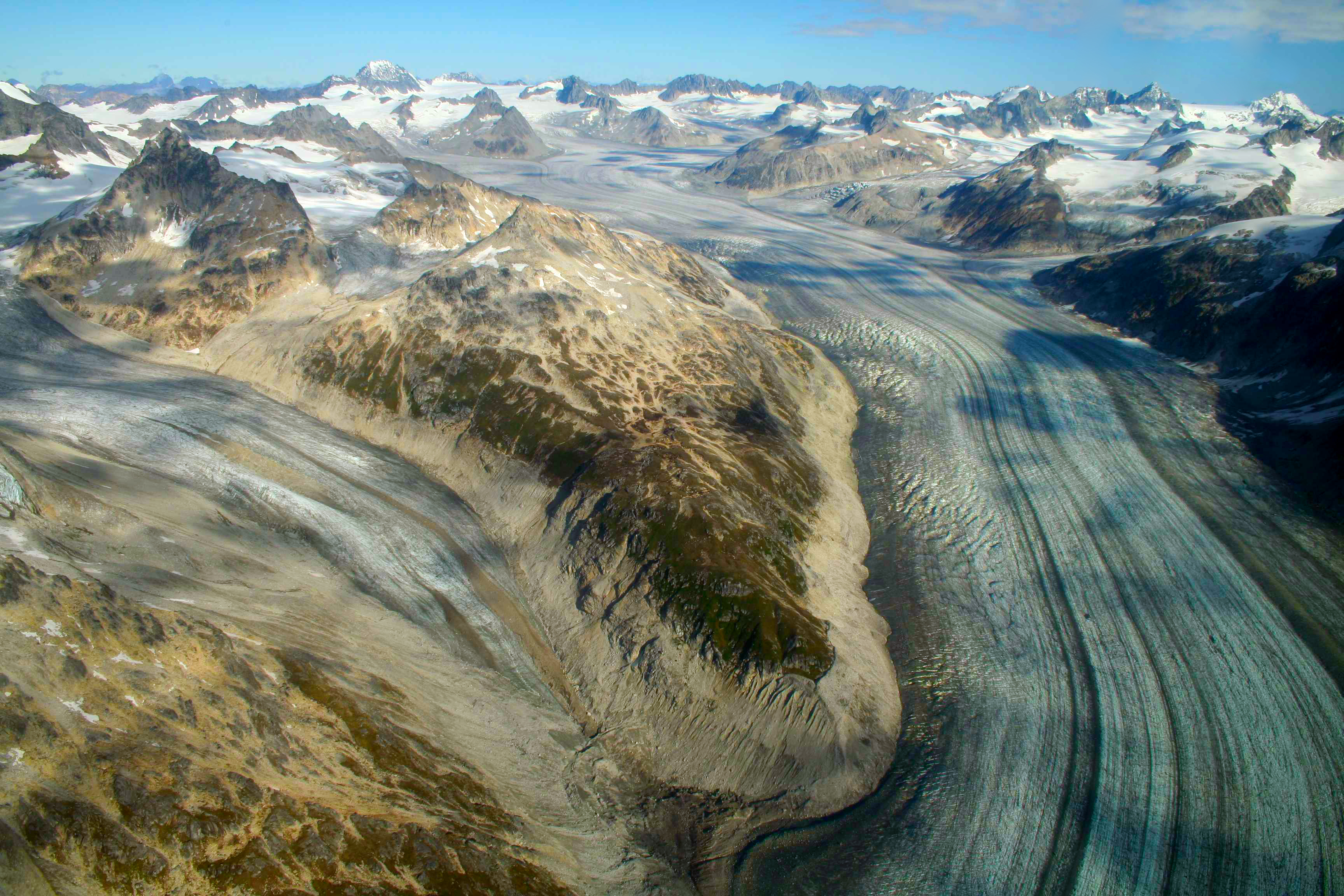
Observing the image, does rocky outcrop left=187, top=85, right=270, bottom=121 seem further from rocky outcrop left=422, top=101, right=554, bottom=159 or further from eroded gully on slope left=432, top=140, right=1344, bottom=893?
eroded gully on slope left=432, top=140, right=1344, bottom=893

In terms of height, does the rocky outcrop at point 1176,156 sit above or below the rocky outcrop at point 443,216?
above

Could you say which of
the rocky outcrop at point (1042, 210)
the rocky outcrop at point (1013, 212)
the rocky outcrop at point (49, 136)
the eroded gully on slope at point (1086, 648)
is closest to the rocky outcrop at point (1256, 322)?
the eroded gully on slope at point (1086, 648)

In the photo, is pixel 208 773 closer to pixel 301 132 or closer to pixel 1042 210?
pixel 1042 210

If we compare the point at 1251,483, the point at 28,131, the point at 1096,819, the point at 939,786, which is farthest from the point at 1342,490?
the point at 28,131

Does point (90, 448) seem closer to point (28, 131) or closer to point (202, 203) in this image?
point (202, 203)

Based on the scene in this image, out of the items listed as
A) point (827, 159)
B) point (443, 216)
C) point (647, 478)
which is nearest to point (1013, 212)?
point (827, 159)

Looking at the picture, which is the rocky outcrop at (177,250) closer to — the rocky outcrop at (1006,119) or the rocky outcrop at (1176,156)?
the rocky outcrop at (1176,156)

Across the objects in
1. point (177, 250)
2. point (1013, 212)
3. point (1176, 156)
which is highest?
point (1176, 156)
